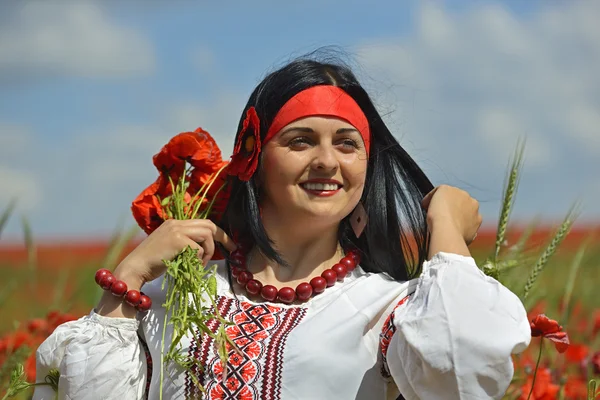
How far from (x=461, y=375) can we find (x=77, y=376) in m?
0.99

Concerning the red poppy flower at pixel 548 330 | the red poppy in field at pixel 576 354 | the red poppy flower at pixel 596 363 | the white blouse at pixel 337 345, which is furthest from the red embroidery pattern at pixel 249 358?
the red poppy in field at pixel 576 354

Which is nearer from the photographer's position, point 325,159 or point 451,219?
point 451,219

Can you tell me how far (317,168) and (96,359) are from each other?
2.48ft

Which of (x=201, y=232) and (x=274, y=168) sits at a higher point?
(x=274, y=168)

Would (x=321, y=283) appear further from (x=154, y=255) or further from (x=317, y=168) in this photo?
(x=154, y=255)

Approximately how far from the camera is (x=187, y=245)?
262cm

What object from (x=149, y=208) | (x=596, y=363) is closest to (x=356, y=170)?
(x=149, y=208)

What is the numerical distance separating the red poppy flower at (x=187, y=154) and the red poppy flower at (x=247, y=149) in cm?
12

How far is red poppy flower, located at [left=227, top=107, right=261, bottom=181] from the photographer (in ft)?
8.93

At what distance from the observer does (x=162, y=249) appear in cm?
262

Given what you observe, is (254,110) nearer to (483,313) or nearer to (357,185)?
(357,185)

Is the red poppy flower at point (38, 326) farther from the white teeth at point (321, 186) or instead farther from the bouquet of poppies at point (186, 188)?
the white teeth at point (321, 186)

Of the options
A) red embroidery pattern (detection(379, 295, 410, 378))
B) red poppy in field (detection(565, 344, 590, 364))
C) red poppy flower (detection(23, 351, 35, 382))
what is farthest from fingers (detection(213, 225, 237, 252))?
red poppy in field (detection(565, 344, 590, 364))

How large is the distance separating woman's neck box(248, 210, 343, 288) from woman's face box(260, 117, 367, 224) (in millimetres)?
70
